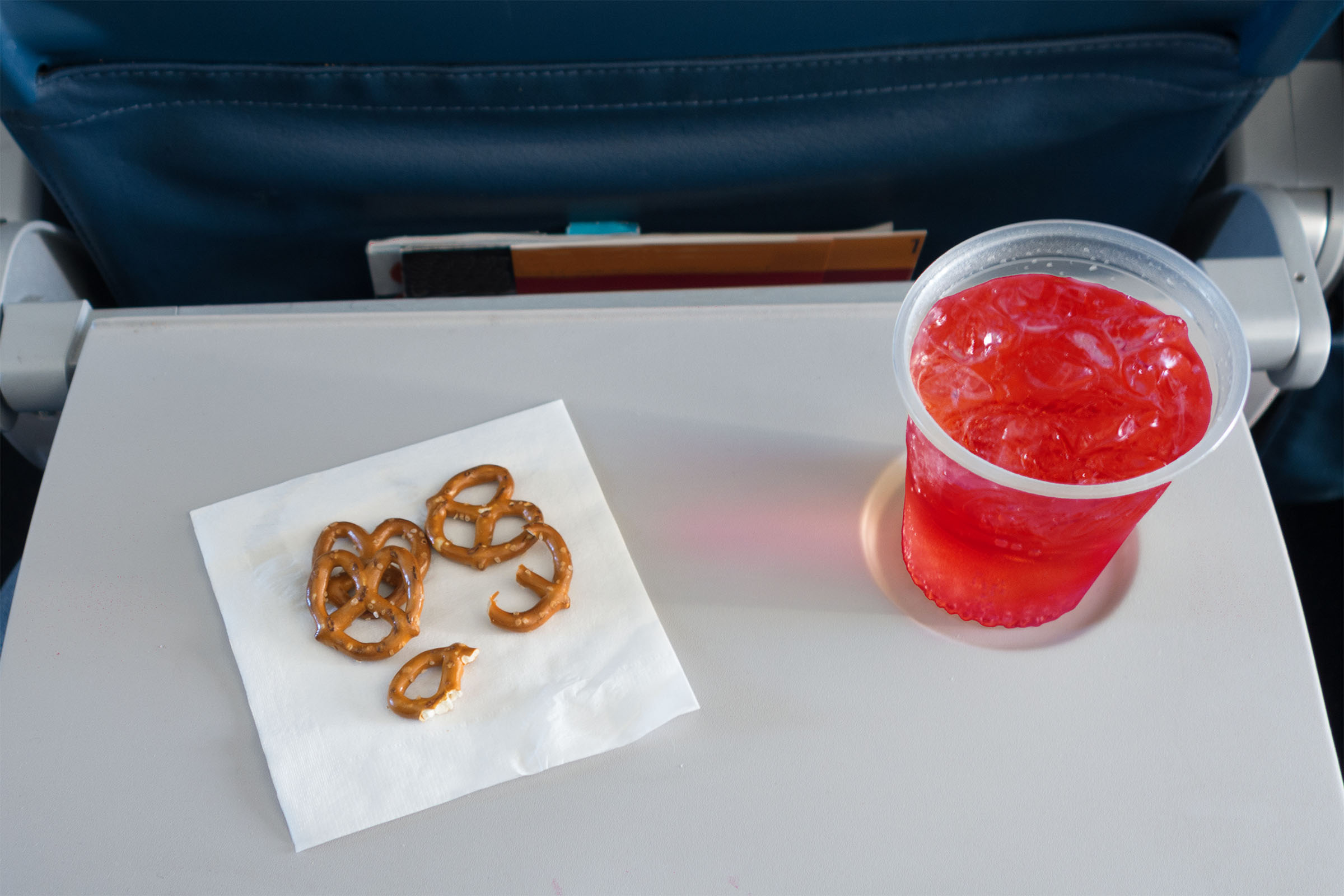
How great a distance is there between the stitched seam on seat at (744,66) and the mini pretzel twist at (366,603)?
0.46 m

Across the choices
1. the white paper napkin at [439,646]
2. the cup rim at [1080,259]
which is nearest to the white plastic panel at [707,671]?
the white paper napkin at [439,646]

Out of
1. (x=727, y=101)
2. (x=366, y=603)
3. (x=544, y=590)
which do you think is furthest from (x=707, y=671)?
(x=727, y=101)

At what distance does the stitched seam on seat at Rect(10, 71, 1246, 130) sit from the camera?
894mm

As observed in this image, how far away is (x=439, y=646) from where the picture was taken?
646 millimetres

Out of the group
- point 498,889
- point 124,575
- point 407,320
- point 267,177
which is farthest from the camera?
point 267,177

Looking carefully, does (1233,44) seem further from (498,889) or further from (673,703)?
(498,889)

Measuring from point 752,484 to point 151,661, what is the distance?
0.43m

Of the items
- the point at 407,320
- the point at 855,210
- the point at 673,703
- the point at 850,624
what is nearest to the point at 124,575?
the point at 407,320

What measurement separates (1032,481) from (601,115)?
58cm

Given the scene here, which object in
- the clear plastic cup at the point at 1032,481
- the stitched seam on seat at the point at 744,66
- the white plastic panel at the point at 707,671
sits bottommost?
the white plastic panel at the point at 707,671

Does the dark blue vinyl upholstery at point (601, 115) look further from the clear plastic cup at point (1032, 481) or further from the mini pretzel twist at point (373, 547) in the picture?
the mini pretzel twist at point (373, 547)

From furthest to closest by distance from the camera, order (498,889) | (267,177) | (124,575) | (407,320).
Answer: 1. (267,177)
2. (407,320)
3. (124,575)
4. (498,889)

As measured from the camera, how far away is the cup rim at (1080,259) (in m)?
0.52

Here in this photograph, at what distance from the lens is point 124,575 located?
682 millimetres
